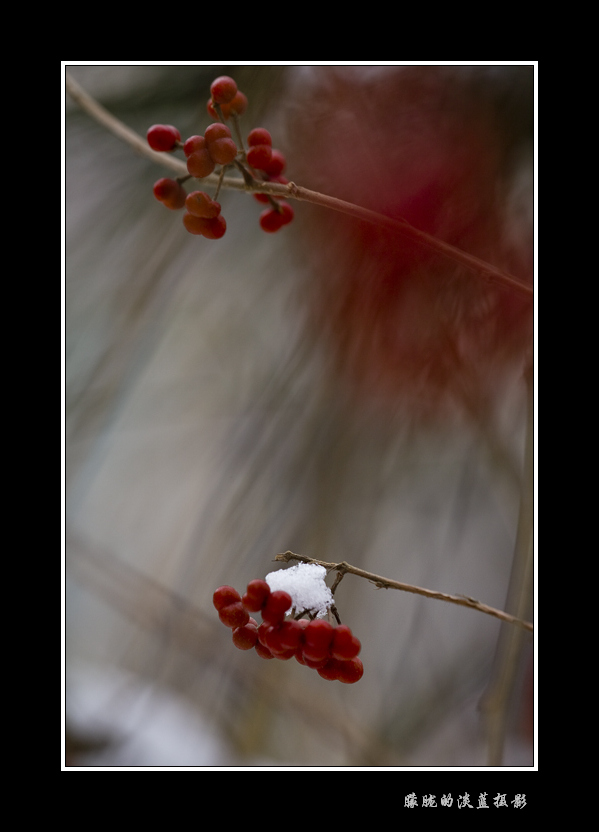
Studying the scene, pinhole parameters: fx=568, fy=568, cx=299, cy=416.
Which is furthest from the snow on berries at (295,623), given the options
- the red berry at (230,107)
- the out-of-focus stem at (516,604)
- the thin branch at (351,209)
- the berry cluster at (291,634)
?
the red berry at (230,107)

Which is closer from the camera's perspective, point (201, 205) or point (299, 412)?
point (201, 205)

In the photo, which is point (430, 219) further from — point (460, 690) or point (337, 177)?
point (460, 690)

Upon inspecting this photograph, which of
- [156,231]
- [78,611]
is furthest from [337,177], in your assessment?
[78,611]

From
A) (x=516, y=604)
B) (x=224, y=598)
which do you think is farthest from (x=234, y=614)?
(x=516, y=604)

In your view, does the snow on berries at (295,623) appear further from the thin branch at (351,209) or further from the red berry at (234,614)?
the thin branch at (351,209)

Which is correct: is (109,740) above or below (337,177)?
below

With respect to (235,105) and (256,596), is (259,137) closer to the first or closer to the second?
(235,105)

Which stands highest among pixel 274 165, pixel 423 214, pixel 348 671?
pixel 423 214

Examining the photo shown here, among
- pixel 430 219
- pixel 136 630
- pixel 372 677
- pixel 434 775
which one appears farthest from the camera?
pixel 136 630
